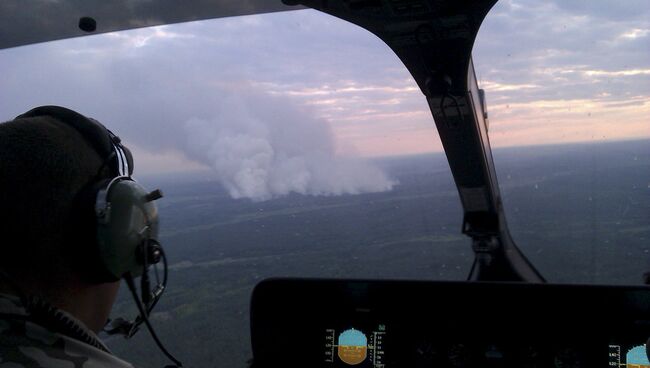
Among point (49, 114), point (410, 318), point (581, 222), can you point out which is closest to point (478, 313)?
point (410, 318)

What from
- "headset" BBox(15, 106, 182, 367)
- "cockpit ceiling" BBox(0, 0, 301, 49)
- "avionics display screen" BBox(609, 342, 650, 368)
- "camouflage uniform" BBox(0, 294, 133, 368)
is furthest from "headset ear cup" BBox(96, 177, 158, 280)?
"avionics display screen" BBox(609, 342, 650, 368)

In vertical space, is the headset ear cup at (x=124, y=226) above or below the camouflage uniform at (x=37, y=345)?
above

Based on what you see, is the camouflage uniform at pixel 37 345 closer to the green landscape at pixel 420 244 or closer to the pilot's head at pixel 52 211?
the pilot's head at pixel 52 211

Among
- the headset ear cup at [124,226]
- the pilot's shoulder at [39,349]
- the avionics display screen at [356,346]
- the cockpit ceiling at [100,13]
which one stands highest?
the cockpit ceiling at [100,13]

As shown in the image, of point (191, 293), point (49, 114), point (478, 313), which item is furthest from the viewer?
point (191, 293)

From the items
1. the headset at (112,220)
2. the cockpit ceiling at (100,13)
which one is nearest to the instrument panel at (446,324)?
the headset at (112,220)

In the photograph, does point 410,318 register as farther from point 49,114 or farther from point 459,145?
point 49,114
